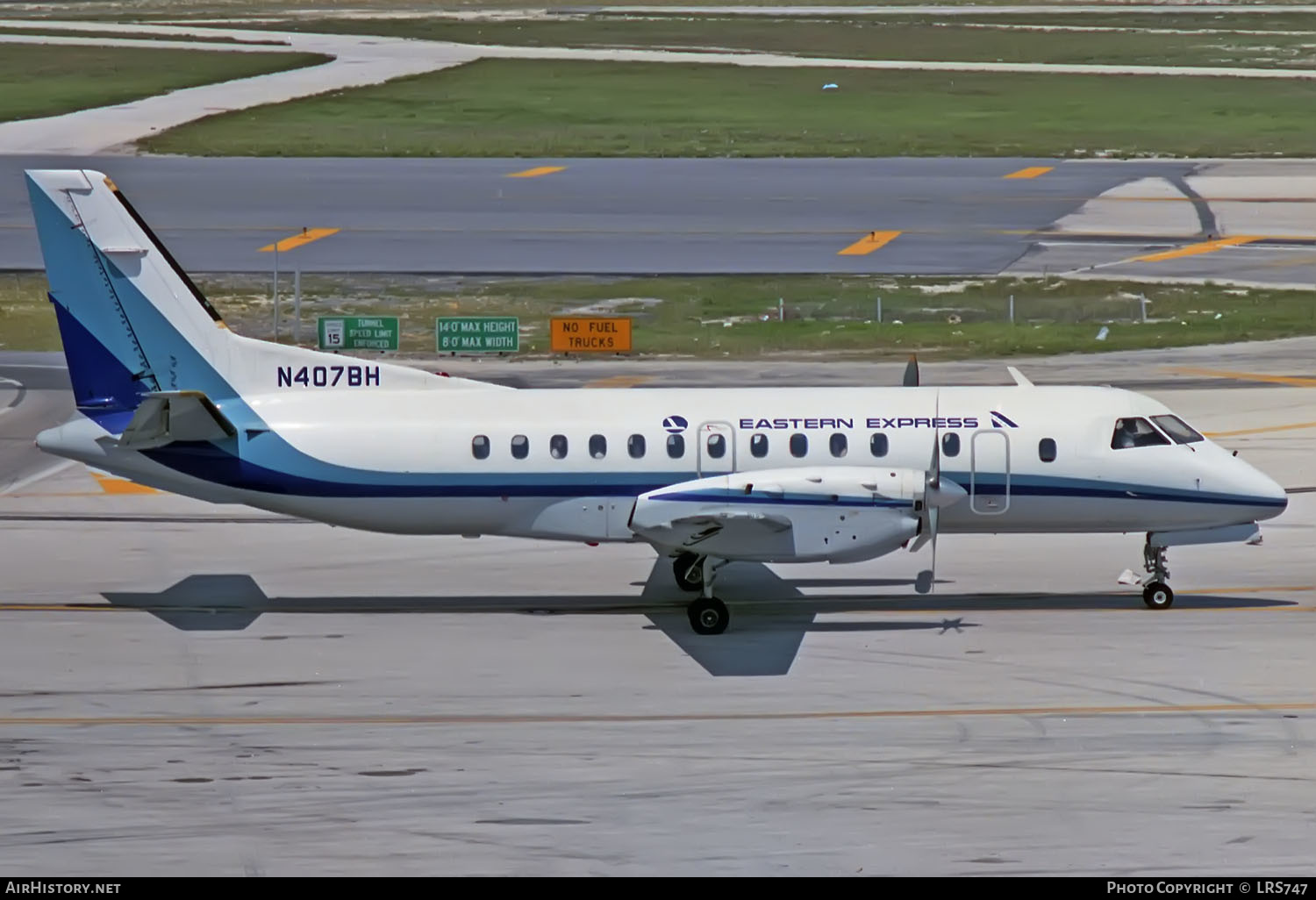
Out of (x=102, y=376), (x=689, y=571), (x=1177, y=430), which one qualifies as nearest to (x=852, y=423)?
(x=689, y=571)

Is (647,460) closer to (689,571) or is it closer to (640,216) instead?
(689,571)

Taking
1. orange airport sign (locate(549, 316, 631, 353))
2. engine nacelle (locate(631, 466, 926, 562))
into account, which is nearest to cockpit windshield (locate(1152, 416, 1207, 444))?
engine nacelle (locate(631, 466, 926, 562))

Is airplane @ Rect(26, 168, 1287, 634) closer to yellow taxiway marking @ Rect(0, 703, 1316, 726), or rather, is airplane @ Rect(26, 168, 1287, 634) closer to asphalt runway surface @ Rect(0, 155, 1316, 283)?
yellow taxiway marking @ Rect(0, 703, 1316, 726)

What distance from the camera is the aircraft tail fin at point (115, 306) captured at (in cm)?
2583

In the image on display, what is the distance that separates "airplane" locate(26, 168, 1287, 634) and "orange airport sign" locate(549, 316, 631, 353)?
78.4 ft

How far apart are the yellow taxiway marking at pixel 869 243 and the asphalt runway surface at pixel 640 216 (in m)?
0.14

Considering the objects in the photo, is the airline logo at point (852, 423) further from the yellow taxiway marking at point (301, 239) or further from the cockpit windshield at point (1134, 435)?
the yellow taxiway marking at point (301, 239)

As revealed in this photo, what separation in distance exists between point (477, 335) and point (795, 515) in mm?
26695

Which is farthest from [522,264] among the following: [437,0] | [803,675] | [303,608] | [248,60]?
[437,0]

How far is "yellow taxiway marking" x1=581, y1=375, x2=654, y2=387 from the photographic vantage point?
45188mm

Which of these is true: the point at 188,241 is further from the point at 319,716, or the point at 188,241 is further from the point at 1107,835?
the point at 1107,835

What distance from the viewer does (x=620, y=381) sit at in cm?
4581

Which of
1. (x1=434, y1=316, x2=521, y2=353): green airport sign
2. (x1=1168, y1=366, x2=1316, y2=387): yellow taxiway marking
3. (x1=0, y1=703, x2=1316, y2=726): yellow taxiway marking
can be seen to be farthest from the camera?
(x1=434, y1=316, x2=521, y2=353): green airport sign

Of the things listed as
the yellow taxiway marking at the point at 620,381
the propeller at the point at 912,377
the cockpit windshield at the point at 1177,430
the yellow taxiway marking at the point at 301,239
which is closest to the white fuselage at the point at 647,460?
the cockpit windshield at the point at 1177,430
